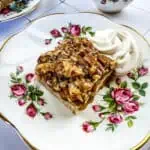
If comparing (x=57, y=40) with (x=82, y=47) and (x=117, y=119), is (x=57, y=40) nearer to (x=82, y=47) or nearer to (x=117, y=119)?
(x=82, y=47)

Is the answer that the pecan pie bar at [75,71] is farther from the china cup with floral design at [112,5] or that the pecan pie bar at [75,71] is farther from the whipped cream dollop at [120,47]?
the china cup with floral design at [112,5]

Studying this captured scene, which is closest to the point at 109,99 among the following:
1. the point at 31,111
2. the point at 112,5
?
the point at 31,111

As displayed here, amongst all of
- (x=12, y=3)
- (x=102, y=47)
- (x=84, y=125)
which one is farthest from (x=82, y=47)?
(x=12, y=3)

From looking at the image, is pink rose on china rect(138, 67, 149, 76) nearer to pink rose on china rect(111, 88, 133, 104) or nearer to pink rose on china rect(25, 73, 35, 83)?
pink rose on china rect(111, 88, 133, 104)

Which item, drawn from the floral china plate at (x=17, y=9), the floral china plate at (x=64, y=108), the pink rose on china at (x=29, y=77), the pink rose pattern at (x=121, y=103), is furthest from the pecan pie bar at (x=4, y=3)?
the pink rose pattern at (x=121, y=103)

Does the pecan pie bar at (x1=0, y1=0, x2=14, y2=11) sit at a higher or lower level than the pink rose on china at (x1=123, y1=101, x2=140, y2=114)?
higher

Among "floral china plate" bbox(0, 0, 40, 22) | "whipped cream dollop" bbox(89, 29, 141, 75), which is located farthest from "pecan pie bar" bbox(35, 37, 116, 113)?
"floral china plate" bbox(0, 0, 40, 22)
